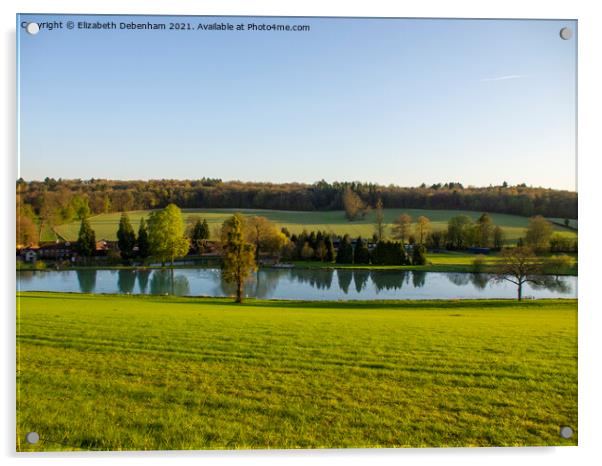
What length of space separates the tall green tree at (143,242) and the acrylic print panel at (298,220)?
23 millimetres

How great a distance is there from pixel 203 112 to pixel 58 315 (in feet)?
9.21

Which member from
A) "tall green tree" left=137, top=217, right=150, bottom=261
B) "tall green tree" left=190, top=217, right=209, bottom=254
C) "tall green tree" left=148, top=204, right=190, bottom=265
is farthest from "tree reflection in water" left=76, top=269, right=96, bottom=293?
"tall green tree" left=190, top=217, right=209, bottom=254

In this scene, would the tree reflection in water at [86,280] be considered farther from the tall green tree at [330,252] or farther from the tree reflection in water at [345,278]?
the tree reflection in water at [345,278]

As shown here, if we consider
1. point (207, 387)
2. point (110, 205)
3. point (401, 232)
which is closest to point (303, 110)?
point (401, 232)

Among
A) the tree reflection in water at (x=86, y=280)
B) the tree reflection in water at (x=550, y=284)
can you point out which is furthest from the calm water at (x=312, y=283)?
the tree reflection in water at (x=550, y=284)

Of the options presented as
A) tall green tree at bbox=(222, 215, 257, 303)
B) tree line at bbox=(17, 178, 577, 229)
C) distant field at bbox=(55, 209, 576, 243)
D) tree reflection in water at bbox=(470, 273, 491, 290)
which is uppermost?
tree line at bbox=(17, 178, 577, 229)

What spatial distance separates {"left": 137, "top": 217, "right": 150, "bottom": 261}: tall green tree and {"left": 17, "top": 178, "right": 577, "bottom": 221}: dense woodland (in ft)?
0.72

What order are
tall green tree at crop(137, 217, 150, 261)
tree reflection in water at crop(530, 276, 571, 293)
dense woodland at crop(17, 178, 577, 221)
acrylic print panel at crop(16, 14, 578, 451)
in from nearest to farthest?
acrylic print panel at crop(16, 14, 578, 451) < dense woodland at crop(17, 178, 577, 221) < tree reflection in water at crop(530, 276, 571, 293) < tall green tree at crop(137, 217, 150, 261)

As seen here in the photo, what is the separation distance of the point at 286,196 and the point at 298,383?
6.13 ft

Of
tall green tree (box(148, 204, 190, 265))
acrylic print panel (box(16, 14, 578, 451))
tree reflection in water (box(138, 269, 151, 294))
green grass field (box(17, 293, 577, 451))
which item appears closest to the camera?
green grass field (box(17, 293, 577, 451))

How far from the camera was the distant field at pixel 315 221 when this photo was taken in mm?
4324

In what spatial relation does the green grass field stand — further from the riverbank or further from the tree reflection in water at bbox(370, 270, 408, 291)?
the riverbank

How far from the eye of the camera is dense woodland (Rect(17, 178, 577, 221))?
4156mm

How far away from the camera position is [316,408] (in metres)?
3.67
